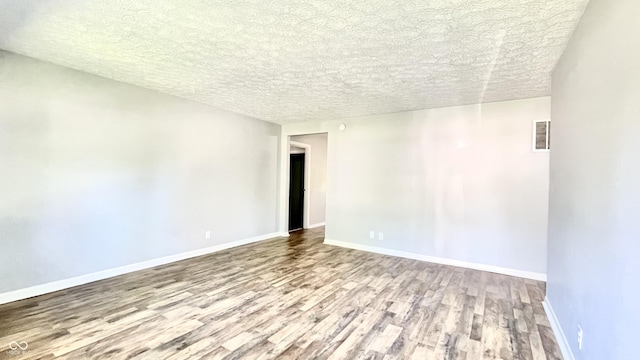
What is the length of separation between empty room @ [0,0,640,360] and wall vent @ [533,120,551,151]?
0.09 meters

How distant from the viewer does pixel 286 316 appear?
2.65 metres

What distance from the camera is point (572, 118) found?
2.16 metres

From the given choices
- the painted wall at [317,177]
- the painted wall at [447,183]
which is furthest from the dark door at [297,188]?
the painted wall at [447,183]

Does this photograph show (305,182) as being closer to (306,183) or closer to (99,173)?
(306,183)

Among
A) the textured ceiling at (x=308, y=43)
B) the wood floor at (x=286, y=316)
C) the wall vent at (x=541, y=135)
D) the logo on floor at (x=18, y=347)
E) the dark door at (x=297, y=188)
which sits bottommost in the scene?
the logo on floor at (x=18, y=347)

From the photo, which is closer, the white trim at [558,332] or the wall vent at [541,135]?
the white trim at [558,332]

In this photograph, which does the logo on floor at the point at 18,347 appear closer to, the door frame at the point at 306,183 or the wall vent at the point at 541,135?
the door frame at the point at 306,183

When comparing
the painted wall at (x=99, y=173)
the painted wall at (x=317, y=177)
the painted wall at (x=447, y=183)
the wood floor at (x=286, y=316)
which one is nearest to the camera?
the wood floor at (x=286, y=316)

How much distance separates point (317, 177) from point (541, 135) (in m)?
4.90

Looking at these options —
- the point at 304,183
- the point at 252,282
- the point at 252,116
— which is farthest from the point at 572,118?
the point at 304,183

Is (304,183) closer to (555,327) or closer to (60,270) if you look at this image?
(60,270)

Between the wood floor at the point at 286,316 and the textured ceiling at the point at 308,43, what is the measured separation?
248 cm

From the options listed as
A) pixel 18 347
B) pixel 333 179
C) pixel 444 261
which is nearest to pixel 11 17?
pixel 18 347

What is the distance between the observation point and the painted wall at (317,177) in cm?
738
